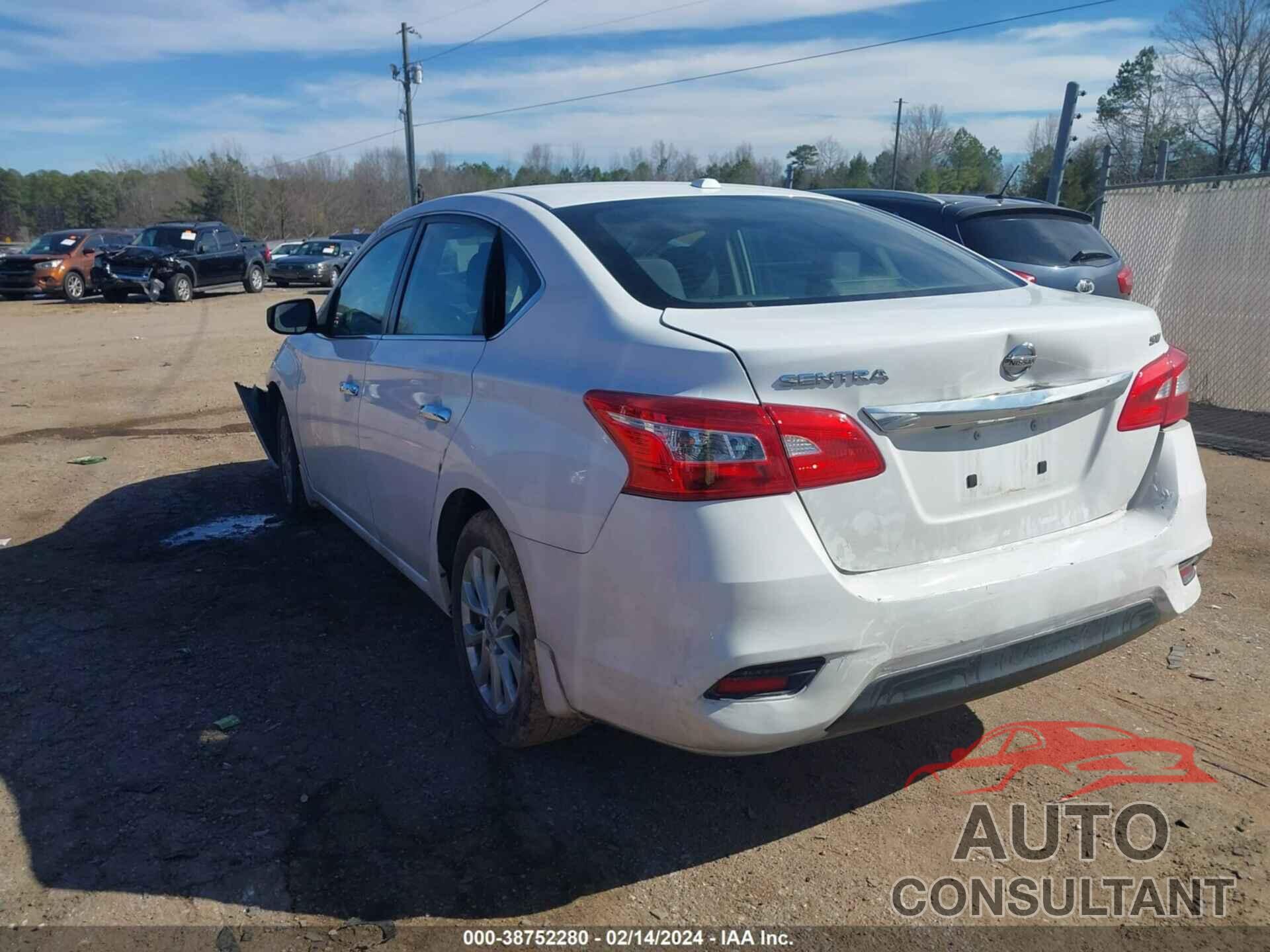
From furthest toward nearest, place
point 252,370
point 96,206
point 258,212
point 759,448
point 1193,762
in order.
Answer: point 96,206, point 258,212, point 252,370, point 1193,762, point 759,448

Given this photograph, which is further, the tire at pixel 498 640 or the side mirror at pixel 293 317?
the side mirror at pixel 293 317

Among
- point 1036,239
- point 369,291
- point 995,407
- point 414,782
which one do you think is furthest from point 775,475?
point 1036,239

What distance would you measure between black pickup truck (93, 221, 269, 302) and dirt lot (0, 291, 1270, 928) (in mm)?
21102

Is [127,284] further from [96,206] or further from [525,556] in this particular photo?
[96,206]

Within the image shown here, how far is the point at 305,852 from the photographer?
9.24 feet

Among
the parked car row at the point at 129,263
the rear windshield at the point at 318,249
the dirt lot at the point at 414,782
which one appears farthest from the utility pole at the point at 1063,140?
the rear windshield at the point at 318,249

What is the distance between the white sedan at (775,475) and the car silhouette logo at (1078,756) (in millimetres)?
517

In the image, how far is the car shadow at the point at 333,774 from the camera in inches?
108

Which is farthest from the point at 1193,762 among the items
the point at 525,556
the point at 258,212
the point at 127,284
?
the point at 258,212

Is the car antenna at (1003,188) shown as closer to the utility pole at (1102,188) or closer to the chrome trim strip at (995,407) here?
the utility pole at (1102,188)

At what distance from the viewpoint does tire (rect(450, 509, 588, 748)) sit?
2.97 m

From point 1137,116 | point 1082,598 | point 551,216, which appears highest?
point 1137,116

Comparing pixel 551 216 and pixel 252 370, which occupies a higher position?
pixel 551 216

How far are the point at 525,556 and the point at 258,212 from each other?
81395 millimetres
